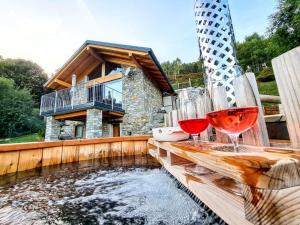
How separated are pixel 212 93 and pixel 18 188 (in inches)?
85.0

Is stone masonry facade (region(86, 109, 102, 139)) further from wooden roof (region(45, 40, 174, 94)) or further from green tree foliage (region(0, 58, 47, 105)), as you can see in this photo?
green tree foliage (region(0, 58, 47, 105))

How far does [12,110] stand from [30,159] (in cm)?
1917

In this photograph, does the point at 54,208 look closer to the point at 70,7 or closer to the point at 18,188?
the point at 18,188

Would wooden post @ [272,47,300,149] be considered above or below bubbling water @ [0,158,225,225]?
above

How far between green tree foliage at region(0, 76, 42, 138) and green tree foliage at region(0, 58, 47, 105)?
4.14m

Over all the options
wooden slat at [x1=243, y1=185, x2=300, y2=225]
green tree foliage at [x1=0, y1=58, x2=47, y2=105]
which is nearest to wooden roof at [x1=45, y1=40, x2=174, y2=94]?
wooden slat at [x1=243, y1=185, x2=300, y2=225]

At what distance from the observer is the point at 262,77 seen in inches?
853

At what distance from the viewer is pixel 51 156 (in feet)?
9.34

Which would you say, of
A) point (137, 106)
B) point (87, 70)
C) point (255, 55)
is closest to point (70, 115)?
point (137, 106)

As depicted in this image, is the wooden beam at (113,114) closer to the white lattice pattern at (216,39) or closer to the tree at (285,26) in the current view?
the white lattice pattern at (216,39)

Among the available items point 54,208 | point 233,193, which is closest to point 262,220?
point 233,193

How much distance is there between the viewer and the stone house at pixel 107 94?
25.6 ft

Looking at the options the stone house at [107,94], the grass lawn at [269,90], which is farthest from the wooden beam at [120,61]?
the grass lawn at [269,90]

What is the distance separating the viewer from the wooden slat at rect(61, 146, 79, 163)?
10.1ft
